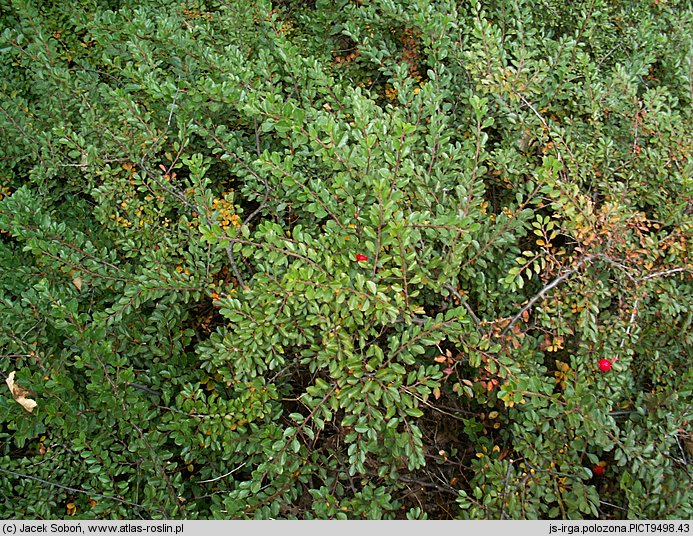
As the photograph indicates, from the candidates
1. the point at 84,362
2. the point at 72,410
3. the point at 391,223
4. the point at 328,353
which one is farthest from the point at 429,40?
the point at 72,410

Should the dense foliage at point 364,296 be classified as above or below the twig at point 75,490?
above

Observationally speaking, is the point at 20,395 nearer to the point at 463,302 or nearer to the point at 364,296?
the point at 364,296

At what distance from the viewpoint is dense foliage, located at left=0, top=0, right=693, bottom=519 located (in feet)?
5.37

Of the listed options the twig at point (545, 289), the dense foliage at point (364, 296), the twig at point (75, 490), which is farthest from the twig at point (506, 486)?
the twig at point (75, 490)

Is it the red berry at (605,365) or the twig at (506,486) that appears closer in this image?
the twig at (506,486)

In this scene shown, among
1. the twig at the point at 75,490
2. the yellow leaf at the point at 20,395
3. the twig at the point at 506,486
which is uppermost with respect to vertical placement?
the twig at the point at 506,486

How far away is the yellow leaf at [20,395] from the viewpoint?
179cm

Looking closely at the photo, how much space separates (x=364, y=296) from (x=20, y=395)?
1.14 metres

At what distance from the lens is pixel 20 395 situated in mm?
1822

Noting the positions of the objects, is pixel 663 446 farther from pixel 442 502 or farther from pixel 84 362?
pixel 84 362

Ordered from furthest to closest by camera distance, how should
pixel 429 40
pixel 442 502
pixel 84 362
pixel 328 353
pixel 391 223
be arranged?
pixel 429 40, pixel 442 502, pixel 84 362, pixel 328 353, pixel 391 223

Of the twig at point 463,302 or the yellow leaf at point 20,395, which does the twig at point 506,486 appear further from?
the yellow leaf at point 20,395

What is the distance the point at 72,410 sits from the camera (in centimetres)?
178

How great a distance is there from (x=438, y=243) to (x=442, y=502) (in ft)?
2.80
